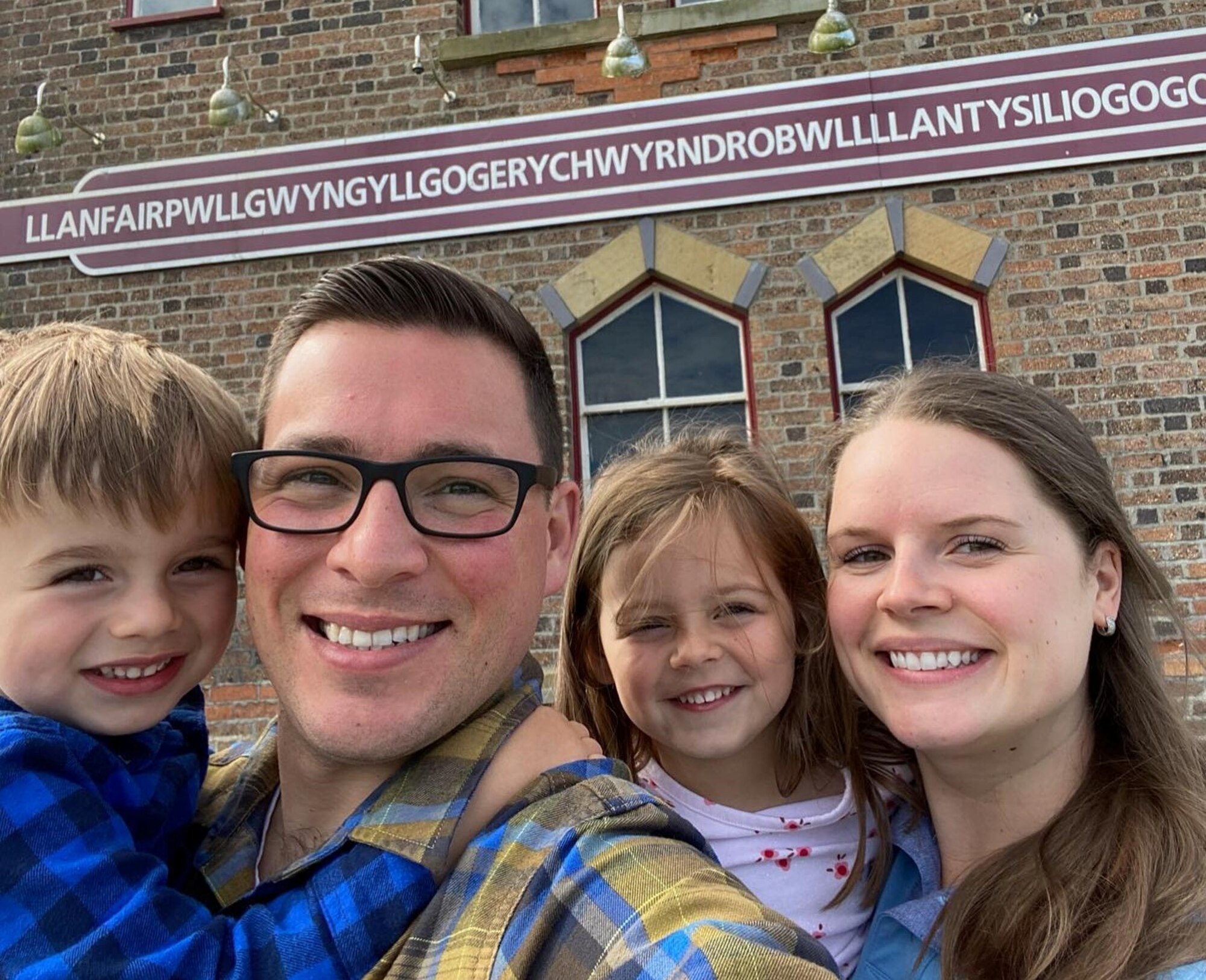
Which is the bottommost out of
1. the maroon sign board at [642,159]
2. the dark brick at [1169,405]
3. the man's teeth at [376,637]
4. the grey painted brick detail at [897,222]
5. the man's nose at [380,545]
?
the man's teeth at [376,637]

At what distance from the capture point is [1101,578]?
1.71 metres

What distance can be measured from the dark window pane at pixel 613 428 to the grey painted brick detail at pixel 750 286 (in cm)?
78

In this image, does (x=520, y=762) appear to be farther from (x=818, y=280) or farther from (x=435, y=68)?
(x=435, y=68)

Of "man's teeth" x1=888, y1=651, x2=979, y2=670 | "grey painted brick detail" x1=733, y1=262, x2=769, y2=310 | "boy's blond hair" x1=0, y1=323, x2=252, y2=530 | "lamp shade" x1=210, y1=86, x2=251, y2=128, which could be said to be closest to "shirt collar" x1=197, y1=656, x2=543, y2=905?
"boy's blond hair" x1=0, y1=323, x2=252, y2=530

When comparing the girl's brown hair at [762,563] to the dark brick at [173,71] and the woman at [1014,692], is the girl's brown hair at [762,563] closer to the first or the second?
the woman at [1014,692]

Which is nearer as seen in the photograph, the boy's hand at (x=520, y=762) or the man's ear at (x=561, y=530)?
the boy's hand at (x=520, y=762)

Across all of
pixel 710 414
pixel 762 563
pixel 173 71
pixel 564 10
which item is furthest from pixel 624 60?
pixel 762 563

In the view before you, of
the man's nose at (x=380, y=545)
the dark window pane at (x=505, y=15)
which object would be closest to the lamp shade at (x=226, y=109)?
the dark window pane at (x=505, y=15)

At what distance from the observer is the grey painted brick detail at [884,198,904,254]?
5.26 m

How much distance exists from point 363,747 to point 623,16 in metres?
5.16

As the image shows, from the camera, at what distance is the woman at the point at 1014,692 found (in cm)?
146

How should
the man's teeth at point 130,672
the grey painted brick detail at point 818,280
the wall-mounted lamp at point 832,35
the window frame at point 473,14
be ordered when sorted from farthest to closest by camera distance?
the window frame at point 473,14
the grey painted brick detail at point 818,280
the wall-mounted lamp at point 832,35
the man's teeth at point 130,672

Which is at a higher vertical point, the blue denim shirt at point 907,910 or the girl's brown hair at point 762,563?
the girl's brown hair at point 762,563

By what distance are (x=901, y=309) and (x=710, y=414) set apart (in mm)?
1242
